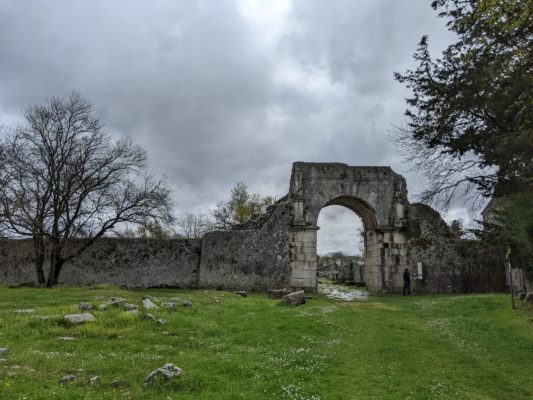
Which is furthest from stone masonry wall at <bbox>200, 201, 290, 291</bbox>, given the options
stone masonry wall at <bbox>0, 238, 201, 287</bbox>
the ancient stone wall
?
the ancient stone wall

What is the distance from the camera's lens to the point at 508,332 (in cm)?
1101

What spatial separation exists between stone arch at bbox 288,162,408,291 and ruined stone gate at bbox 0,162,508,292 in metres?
0.05

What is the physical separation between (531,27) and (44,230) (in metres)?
21.2

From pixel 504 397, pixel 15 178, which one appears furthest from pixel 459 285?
pixel 15 178

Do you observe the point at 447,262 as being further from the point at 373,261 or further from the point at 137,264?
the point at 137,264

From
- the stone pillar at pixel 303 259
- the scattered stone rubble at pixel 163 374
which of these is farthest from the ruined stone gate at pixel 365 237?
the scattered stone rubble at pixel 163 374

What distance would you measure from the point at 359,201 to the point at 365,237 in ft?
8.17

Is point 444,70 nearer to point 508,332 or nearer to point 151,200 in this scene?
point 508,332

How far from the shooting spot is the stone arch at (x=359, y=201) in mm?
23016

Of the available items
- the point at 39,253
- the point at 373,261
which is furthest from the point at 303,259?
the point at 39,253

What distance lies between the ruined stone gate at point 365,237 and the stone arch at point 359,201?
50 mm

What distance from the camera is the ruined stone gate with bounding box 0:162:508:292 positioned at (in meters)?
23.2

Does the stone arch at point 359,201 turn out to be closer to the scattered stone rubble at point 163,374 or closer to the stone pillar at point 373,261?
the stone pillar at point 373,261

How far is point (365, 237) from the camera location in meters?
25.4
